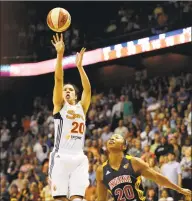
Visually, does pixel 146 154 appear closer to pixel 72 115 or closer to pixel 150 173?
pixel 72 115

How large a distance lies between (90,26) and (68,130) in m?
14.0

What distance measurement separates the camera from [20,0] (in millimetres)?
22641

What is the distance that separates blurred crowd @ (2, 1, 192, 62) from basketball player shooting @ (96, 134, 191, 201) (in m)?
9.79

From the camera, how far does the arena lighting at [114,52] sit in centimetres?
1656

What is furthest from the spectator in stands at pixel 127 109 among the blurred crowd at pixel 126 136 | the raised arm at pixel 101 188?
the raised arm at pixel 101 188

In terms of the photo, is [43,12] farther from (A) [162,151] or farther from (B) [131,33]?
(A) [162,151]

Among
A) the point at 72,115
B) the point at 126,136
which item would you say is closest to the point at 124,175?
the point at 72,115

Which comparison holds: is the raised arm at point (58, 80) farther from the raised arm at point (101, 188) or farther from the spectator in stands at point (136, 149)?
the spectator in stands at point (136, 149)

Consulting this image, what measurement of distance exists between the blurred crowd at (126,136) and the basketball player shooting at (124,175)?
525cm

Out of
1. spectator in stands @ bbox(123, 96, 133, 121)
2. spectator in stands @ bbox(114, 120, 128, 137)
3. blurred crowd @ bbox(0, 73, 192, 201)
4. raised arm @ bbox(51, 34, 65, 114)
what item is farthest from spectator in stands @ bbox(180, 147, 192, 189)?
raised arm @ bbox(51, 34, 65, 114)

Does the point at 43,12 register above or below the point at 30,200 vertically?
above

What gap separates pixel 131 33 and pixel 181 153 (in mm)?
5656

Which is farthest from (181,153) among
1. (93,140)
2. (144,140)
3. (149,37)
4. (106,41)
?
(106,41)

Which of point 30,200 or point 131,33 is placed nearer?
point 30,200
